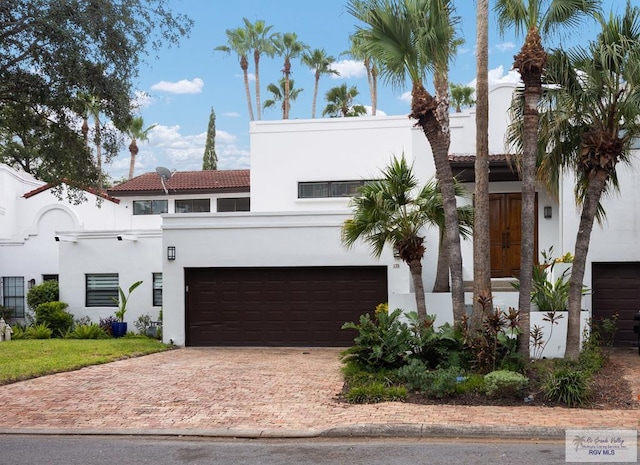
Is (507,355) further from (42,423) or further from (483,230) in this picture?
(42,423)

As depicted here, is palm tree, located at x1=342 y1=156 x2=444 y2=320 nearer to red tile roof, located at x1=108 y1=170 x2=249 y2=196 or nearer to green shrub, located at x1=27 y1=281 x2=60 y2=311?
green shrub, located at x1=27 y1=281 x2=60 y2=311

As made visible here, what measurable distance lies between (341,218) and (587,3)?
8.24 meters

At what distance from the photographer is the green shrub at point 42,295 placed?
22.9 metres

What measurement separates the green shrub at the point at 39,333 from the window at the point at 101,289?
1688mm

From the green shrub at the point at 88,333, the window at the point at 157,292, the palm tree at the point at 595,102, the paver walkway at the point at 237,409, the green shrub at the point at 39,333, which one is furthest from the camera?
the window at the point at 157,292

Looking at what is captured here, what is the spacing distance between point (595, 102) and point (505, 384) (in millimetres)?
5369

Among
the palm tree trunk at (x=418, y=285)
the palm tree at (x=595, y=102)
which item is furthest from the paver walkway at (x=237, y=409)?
the palm tree at (x=595, y=102)

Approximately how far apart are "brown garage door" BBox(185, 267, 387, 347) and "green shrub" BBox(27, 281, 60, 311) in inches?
284

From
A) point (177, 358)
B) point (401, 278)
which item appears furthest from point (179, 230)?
point (401, 278)

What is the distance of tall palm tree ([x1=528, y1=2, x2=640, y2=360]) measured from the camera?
11.5 meters

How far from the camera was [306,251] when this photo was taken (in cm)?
1781

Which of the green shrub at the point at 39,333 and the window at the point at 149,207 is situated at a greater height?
the window at the point at 149,207

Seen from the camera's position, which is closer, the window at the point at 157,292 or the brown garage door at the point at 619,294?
the brown garage door at the point at 619,294

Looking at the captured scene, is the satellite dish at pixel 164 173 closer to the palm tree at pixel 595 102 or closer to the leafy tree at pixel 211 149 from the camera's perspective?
the palm tree at pixel 595 102
